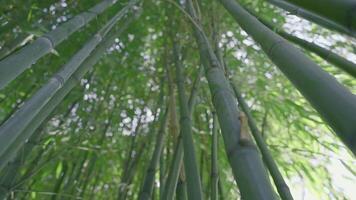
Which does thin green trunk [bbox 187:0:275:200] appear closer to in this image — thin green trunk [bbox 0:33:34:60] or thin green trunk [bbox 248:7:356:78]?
thin green trunk [bbox 248:7:356:78]

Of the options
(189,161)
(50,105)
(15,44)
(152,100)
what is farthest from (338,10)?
(152,100)

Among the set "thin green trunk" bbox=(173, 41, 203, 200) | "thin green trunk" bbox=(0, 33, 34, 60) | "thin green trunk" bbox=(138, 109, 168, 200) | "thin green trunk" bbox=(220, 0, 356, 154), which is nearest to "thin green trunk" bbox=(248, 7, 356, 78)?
"thin green trunk" bbox=(220, 0, 356, 154)

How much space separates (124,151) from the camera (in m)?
2.66

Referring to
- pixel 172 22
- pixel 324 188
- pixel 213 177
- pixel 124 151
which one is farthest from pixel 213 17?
pixel 324 188

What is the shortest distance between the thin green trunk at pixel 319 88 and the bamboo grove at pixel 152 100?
0.22 m

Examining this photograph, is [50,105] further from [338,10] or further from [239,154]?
[338,10]

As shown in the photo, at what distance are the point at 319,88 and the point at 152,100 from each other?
203 cm

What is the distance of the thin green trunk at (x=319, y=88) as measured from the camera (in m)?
0.62

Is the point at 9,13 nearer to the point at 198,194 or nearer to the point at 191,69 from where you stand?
the point at 191,69

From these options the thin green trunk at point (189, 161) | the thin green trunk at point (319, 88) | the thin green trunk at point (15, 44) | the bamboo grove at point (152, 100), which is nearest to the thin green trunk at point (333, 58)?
the bamboo grove at point (152, 100)

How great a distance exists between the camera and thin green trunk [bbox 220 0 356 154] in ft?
2.04

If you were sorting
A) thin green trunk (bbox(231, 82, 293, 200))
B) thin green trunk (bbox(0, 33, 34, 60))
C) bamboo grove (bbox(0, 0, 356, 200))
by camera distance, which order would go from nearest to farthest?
thin green trunk (bbox(231, 82, 293, 200)) < bamboo grove (bbox(0, 0, 356, 200)) < thin green trunk (bbox(0, 33, 34, 60))

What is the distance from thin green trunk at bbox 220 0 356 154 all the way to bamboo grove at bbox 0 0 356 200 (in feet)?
0.73

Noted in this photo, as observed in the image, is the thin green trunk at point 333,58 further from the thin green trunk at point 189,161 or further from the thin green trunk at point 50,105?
the thin green trunk at point 50,105
